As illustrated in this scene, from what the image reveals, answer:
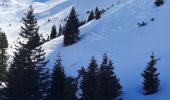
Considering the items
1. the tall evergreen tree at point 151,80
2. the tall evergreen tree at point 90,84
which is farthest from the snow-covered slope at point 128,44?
the tall evergreen tree at point 90,84

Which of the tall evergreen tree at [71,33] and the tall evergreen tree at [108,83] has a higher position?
the tall evergreen tree at [71,33]

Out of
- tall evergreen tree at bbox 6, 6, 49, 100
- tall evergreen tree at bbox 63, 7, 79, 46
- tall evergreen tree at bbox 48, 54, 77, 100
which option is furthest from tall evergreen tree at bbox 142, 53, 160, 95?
tall evergreen tree at bbox 63, 7, 79, 46

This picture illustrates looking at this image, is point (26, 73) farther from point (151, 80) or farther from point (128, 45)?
point (128, 45)

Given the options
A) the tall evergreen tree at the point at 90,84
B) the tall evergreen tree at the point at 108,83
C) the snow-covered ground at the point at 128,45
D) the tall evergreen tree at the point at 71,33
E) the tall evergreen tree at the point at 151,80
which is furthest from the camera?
the tall evergreen tree at the point at 71,33

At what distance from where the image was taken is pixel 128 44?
6366 centimetres

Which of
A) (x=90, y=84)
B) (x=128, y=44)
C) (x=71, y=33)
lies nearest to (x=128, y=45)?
(x=128, y=44)

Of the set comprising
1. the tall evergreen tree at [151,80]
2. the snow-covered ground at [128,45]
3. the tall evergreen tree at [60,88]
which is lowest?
the tall evergreen tree at [60,88]

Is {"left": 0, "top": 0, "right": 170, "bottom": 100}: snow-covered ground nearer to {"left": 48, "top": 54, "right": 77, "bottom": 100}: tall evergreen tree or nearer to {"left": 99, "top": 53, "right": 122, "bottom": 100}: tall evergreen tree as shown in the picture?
{"left": 99, "top": 53, "right": 122, "bottom": 100}: tall evergreen tree

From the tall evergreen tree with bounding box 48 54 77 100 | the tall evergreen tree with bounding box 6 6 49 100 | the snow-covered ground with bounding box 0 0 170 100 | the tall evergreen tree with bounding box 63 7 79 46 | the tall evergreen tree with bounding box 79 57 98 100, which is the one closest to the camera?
the tall evergreen tree with bounding box 6 6 49 100

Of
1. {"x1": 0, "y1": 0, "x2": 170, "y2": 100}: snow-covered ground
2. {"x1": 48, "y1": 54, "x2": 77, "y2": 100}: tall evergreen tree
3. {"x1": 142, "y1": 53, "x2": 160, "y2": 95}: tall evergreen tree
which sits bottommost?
{"x1": 48, "y1": 54, "x2": 77, "y2": 100}: tall evergreen tree

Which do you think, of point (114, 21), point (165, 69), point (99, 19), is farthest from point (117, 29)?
point (165, 69)

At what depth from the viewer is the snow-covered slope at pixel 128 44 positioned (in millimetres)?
52469

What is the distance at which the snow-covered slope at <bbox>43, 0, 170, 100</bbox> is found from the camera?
52.5m

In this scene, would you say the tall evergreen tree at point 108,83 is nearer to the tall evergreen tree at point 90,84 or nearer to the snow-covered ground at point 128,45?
the tall evergreen tree at point 90,84
